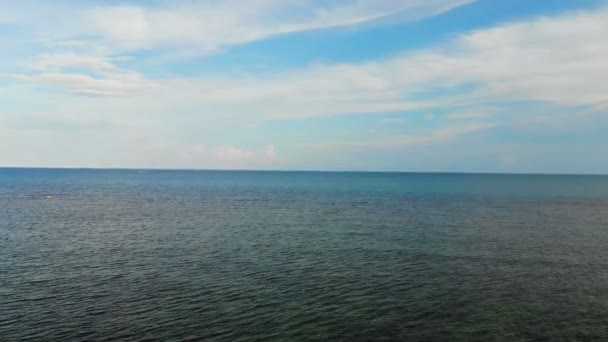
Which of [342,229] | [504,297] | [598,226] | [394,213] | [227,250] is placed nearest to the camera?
[504,297]

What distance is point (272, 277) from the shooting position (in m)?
46.5

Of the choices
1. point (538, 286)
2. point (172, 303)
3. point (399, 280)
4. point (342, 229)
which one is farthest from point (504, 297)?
point (342, 229)

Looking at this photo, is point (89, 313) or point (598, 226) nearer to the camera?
point (89, 313)

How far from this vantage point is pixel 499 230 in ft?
268

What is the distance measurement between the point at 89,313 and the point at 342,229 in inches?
2048

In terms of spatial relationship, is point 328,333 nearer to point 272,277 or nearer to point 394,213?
point 272,277

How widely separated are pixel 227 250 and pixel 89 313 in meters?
26.4

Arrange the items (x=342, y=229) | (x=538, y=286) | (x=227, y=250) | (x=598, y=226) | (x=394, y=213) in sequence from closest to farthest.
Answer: (x=538, y=286), (x=227, y=250), (x=342, y=229), (x=598, y=226), (x=394, y=213)

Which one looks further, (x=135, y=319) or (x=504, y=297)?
(x=504, y=297)

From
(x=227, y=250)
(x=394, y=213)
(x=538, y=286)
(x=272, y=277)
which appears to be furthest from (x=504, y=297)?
(x=394, y=213)

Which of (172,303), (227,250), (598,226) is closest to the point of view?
(172,303)

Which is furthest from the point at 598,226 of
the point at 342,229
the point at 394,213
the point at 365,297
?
the point at 365,297

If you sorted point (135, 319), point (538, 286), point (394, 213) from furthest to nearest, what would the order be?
point (394, 213) → point (538, 286) → point (135, 319)

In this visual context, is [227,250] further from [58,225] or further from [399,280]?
[58,225]
